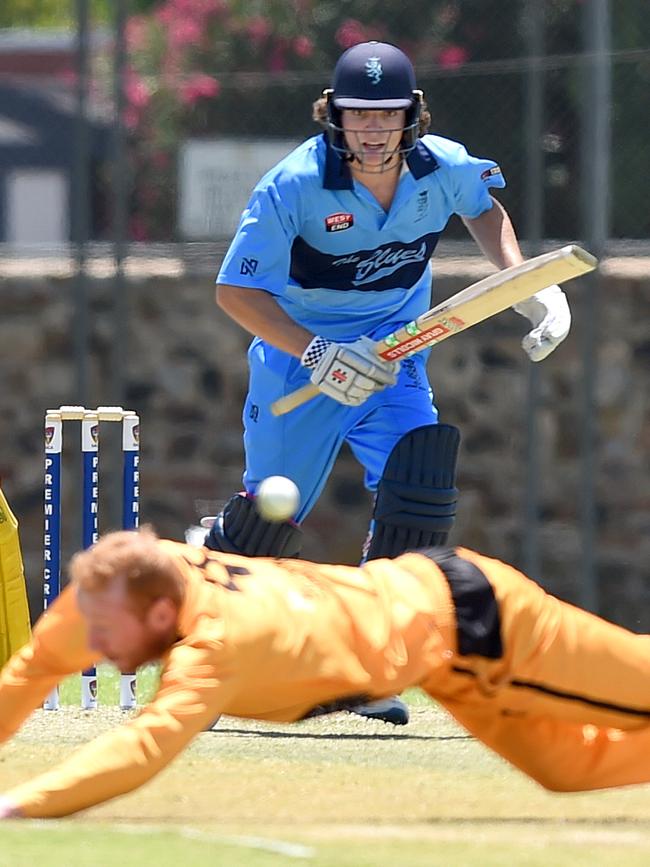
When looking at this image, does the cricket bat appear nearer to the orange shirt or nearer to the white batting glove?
the white batting glove

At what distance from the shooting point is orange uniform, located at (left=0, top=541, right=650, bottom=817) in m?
3.69

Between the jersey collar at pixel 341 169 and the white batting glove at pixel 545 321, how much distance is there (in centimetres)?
44

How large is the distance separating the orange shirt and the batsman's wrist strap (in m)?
1.26

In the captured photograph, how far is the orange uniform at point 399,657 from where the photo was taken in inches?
145

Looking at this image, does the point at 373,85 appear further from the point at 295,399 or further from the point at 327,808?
the point at 327,808

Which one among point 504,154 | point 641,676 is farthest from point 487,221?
point 504,154

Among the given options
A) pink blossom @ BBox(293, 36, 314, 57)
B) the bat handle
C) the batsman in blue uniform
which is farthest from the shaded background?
the bat handle

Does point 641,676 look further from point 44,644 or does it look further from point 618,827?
point 44,644

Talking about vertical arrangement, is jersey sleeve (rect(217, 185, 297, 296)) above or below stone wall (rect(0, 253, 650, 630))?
above

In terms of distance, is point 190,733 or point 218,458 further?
point 218,458

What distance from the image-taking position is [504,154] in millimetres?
8648

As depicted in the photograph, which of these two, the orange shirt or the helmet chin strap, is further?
the helmet chin strap

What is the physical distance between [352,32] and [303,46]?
0.44 meters

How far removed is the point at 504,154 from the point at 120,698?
376 centimetres
